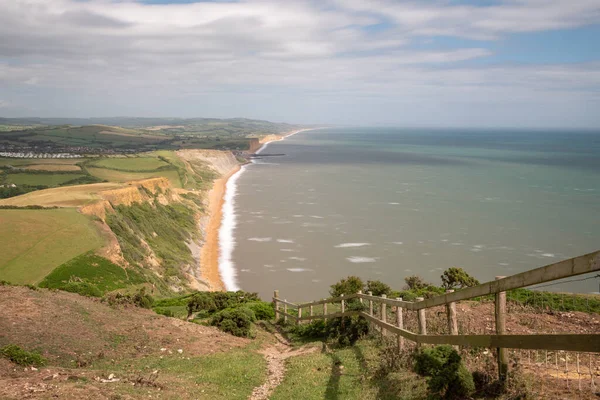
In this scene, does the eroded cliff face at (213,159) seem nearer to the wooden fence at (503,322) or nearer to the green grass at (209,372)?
the green grass at (209,372)

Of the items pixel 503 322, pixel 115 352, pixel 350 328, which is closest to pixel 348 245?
pixel 350 328

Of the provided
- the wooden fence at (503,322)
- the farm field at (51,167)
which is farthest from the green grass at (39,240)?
the farm field at (51,167)

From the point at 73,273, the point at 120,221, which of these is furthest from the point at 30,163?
the point at 73,273

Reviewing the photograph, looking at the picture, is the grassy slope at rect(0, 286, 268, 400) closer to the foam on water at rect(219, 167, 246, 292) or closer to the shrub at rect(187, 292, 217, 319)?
the shrub at rect(187, 292, 217, 319)

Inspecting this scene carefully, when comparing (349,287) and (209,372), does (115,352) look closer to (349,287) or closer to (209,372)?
(209,372)

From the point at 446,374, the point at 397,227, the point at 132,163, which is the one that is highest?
the point at 446,374

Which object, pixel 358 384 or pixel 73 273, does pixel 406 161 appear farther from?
pixel 358 384
